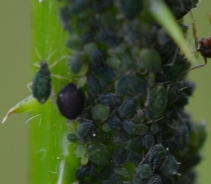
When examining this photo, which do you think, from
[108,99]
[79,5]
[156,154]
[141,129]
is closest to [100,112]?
[108,99]

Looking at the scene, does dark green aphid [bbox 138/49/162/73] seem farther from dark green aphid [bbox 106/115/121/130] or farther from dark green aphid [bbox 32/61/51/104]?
dark green aphid [bbox 32/61/51/104]

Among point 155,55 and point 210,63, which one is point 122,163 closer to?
Answer: point 155,55

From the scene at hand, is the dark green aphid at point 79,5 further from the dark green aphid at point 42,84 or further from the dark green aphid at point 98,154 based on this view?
the dark green aphid at point 98,154

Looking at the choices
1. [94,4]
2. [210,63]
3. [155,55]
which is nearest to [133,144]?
[155,55]

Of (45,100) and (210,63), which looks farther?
(210,63)

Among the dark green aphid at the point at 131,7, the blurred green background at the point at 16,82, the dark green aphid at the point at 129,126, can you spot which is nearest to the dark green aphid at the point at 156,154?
the dark green aphid at the point at 129,126

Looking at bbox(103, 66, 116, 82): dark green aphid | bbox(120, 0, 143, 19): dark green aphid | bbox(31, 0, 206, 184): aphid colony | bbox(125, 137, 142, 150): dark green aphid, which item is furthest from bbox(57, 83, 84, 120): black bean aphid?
bbox(120, 0, 143, 19): dark green aphid
